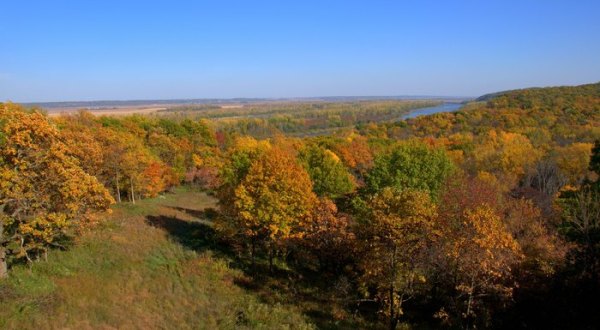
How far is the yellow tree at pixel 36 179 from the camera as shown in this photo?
746 inches

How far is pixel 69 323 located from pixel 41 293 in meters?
3.00

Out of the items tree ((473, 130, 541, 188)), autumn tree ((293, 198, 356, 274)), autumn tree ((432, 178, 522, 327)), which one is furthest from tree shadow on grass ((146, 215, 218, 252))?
tree ((473, 130, 541, 188))

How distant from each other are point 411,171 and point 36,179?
104 feet

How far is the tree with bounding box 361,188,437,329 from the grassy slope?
5365 millimetres

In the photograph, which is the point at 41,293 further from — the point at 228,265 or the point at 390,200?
the point at 390,200

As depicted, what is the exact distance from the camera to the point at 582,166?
59812 mm

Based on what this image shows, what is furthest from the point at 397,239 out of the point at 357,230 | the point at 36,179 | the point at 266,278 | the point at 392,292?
the point at 36,179

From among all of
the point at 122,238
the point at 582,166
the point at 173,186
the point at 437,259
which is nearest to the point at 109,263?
the point at 122,238

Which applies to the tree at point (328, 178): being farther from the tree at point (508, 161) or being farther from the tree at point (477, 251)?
the tree at point (508, 161)

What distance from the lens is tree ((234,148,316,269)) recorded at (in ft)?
98.5

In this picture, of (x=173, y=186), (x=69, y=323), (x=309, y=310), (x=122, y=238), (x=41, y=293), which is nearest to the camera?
(x=69, y=323)

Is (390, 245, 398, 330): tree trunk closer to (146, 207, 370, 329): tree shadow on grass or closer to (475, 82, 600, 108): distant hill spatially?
(146, 207, 370, 329): tree shadow on grass

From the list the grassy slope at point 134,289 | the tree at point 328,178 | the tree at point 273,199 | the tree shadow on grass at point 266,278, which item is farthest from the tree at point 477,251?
the tree at point 328,178

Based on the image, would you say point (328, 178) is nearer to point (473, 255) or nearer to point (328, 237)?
point (328, 237)
